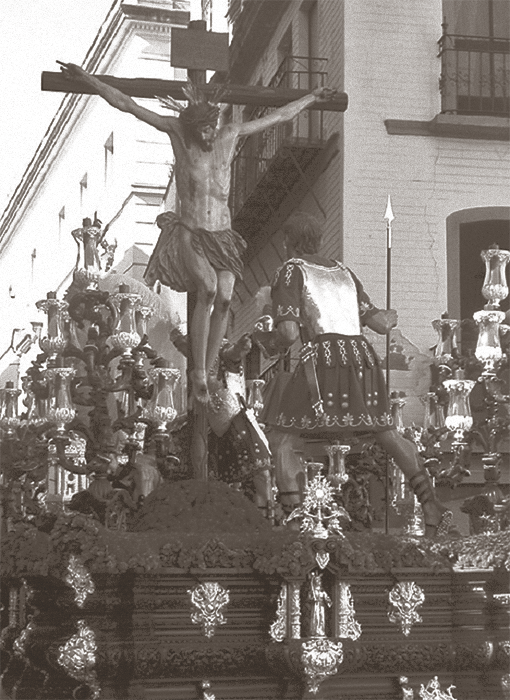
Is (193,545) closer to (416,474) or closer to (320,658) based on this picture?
(320,658)

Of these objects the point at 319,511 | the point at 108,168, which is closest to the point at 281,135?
the point at 108,168

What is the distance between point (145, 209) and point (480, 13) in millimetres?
10543

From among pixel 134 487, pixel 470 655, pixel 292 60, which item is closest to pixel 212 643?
pixel 470 655

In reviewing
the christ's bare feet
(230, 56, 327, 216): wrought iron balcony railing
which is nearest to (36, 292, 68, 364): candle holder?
the christ's bare feet

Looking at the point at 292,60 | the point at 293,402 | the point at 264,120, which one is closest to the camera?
the point at 293,402

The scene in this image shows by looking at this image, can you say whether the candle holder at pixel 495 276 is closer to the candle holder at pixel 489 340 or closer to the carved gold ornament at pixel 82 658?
the candle holder at pixel 489 340

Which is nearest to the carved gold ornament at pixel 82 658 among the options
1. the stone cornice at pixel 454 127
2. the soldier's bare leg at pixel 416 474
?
the soldier's bare leg at pixel 416 474

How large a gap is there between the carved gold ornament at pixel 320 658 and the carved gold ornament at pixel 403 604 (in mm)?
496

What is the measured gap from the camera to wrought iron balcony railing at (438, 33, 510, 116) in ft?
63.0

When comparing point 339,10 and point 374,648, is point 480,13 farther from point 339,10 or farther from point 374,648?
point 374,648

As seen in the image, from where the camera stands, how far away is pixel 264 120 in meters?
10.8

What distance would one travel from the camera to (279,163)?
20.0 metres

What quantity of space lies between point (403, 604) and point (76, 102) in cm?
2566

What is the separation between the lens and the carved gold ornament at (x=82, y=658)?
820 cm
